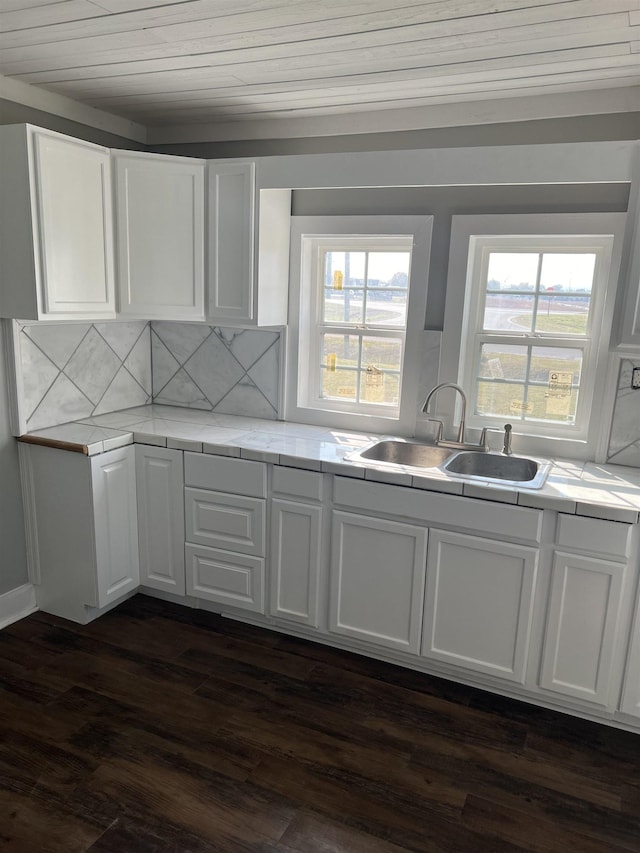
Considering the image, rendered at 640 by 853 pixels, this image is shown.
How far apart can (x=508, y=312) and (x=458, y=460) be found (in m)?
0.71

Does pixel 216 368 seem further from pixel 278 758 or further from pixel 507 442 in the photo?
pixel 278 758

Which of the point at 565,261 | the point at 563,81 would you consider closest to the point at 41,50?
the point at 563,81

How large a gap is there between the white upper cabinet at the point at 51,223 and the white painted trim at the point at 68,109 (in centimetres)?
29

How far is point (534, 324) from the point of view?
112 inches

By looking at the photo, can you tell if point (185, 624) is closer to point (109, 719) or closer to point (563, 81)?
point (109, 719)

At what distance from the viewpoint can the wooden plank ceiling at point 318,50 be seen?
1815 millimetres

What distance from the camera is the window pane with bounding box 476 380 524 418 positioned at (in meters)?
2.94

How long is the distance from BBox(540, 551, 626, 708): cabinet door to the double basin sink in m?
0.41

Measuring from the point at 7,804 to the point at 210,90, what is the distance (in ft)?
8.86

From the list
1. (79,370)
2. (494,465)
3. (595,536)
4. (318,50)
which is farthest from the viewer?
(79,370)

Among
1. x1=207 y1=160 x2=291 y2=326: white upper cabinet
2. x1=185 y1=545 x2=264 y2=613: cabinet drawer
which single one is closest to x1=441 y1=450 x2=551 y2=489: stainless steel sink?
x1=185 y1=545 x2=264 y2=613: cabinet drawer

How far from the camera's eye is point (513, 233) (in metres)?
2.74

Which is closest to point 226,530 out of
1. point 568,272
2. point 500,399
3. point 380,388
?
point 380,388

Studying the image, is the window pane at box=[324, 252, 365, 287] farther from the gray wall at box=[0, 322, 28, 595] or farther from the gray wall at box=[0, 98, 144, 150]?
the gray wall at box=[0, 322, 28, 595]
